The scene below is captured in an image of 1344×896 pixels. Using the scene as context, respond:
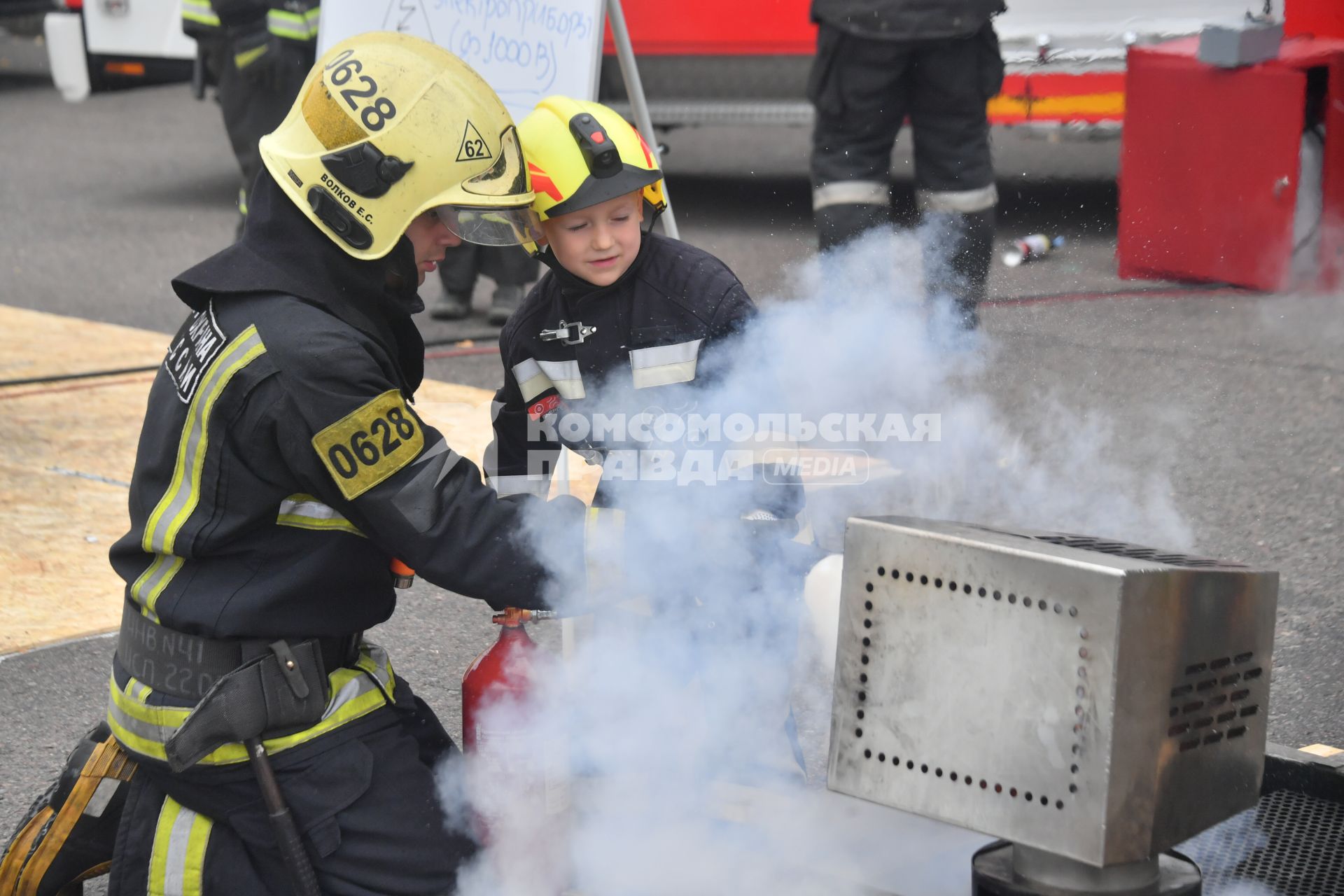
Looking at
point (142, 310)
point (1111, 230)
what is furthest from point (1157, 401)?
point (142, 310)

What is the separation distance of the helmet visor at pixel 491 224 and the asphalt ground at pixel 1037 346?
38.0 inches

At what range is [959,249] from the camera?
4.26 m

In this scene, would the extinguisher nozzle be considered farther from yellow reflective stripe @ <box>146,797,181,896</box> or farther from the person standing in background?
the person standing in background

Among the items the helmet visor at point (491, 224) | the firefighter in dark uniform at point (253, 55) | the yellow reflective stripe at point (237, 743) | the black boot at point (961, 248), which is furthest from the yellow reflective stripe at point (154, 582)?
the firefighter in dark uniform at point (253, 55)

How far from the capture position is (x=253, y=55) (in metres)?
6.01

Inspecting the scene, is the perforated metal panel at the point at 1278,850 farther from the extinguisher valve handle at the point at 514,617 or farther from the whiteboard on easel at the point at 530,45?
the whiteboard on easel at the point at 530,45

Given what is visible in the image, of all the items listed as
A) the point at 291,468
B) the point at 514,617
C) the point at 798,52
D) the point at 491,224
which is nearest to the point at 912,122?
the point at 491,224

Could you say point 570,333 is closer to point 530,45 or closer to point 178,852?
point 178,852

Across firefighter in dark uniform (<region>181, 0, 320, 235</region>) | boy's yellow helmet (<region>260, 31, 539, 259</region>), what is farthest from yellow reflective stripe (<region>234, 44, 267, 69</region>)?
boy's yellow helmet (<region>260, 31, 539, 259</region>)

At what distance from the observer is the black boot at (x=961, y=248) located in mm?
4180

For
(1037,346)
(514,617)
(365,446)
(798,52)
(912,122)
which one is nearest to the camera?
(365,446)

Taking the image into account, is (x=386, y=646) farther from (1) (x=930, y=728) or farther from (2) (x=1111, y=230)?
(2) (x=1111, y=230)

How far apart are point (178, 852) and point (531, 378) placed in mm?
1091

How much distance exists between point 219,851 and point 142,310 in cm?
481
